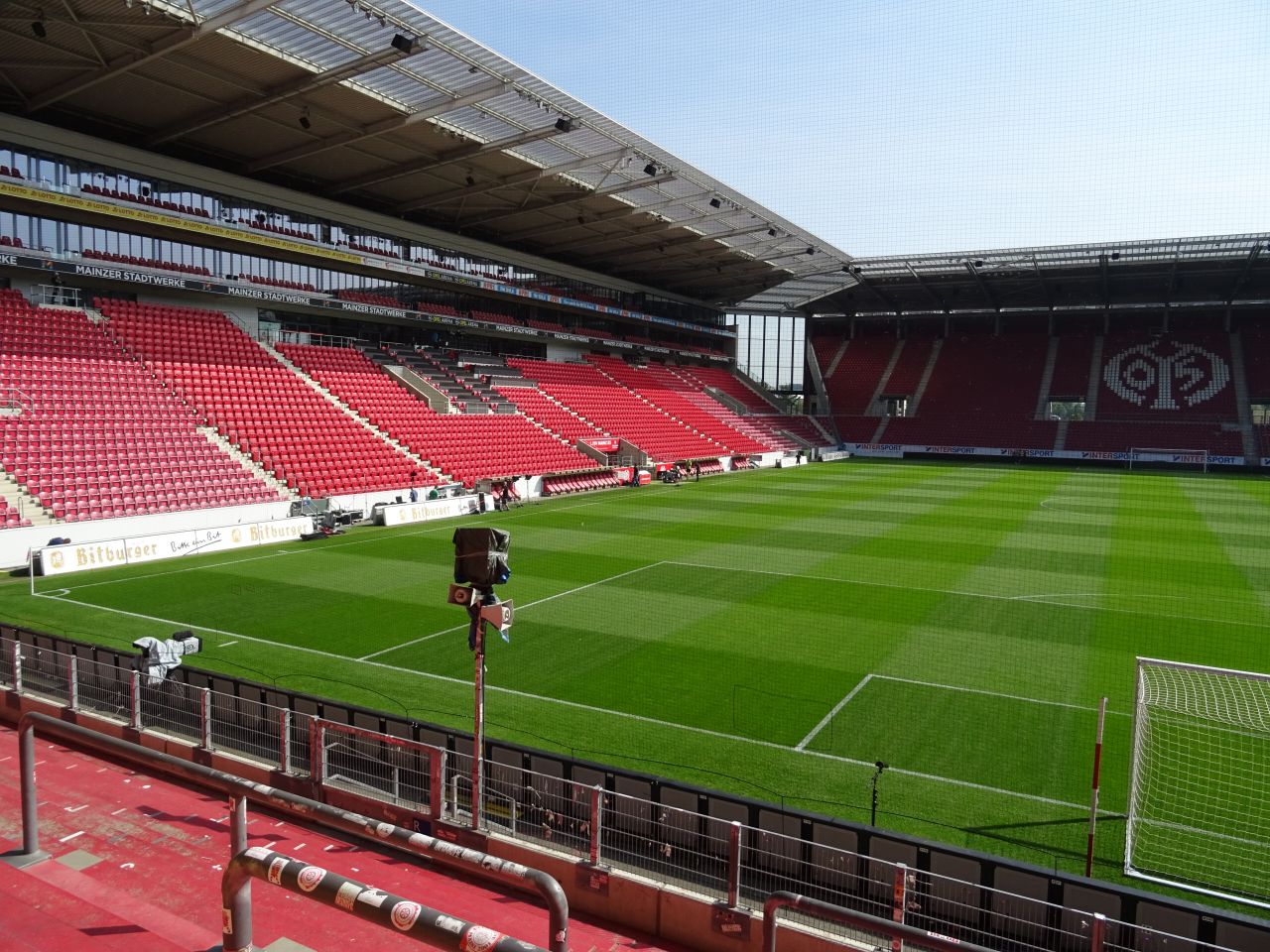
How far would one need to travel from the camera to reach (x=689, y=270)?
57.0 m


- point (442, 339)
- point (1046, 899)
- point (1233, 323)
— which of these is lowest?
point (1046, 899)

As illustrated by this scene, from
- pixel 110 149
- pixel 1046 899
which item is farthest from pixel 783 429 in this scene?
pixel 1046 899

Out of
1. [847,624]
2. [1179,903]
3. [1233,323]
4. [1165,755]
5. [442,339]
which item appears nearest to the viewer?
[1179,903]

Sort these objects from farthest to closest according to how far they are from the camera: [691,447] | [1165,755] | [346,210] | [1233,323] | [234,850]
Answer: [1233,323], [691,447], [346,210], [1165,755], [234,850]

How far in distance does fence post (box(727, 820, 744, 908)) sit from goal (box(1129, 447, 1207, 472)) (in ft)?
193

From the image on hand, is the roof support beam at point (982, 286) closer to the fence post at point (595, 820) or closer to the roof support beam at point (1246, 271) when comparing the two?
the roof support beam at point (1246, 271)

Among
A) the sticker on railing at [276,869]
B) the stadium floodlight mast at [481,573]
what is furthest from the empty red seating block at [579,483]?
the sticker on railing at [276,869]

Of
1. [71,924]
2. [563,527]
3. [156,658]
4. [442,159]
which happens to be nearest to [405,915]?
[71,924]

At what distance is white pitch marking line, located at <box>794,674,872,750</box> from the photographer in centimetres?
1010

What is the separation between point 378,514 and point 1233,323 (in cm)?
6603

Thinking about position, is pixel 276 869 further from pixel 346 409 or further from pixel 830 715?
pixel 346 409

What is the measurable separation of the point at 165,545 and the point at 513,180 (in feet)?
71.0

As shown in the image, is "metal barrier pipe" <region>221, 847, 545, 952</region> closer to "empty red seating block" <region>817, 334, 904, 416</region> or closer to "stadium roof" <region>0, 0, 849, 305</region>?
"stadium roof" <region>0, 0, 849, 305</region>

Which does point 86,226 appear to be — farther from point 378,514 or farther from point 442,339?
point 442,339
